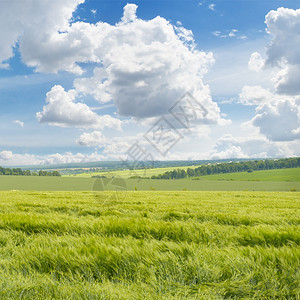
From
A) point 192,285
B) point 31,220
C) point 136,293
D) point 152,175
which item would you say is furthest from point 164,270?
point 152,175

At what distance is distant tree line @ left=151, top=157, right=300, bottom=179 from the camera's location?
90500 millimetres

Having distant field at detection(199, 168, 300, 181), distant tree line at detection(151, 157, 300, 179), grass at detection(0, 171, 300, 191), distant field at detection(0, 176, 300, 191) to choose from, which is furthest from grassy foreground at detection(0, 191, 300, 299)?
distant field at detection(199, 168, 300, 181)

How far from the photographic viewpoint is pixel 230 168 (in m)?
104

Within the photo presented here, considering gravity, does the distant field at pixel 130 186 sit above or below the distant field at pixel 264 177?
above

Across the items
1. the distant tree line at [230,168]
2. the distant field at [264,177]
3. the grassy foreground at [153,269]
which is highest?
the grassy foreground at [153,269]

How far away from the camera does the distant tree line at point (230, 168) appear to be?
90500mm

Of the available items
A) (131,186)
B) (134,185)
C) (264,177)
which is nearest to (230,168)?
(264,177)

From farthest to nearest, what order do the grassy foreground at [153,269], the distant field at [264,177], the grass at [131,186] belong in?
the distant field at [264,177] < the grass at [131,186] < the grassy foreground at [153,269]

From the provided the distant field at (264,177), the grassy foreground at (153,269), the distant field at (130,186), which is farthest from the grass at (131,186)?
the grassy foreground at (153,269)

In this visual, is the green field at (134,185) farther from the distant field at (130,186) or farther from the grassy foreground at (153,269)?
the grassy foreground at (153,269)

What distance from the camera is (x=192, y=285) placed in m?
2.63

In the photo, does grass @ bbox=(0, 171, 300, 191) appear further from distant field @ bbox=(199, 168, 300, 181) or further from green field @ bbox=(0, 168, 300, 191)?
distant field @ bbox=(199, 168, 300, 181)

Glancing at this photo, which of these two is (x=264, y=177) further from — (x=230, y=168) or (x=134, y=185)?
(x=134, y=185)

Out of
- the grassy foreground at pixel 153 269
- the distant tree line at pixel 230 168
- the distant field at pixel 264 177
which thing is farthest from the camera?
the distant tree line at pixel 230 168
